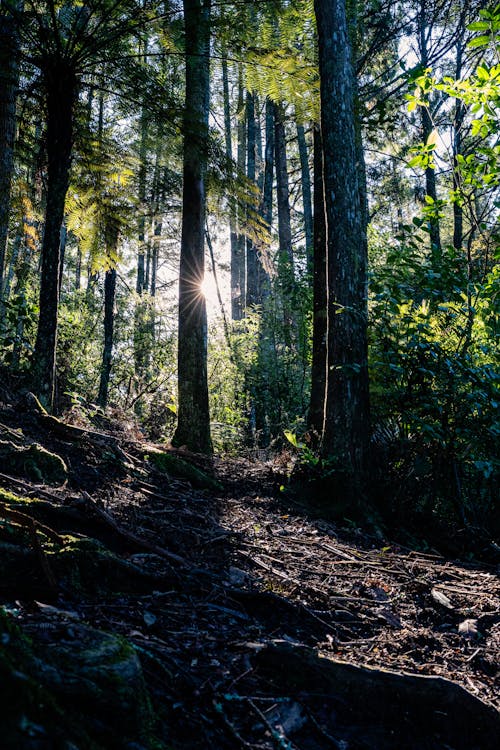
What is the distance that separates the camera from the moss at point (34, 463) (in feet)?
11.5

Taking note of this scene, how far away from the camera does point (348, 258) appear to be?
17.4 feet

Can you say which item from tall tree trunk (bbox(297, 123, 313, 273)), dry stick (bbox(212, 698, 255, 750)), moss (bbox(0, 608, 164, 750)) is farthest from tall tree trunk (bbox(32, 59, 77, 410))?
tall tree trunk (bbox(297, 123, 313, 273))

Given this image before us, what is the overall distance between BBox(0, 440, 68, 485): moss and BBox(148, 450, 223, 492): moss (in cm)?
164

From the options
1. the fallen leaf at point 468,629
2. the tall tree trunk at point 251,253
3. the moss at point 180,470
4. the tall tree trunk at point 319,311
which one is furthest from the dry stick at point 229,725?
the tall tree trunk at point 251,253

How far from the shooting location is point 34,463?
3.64 m

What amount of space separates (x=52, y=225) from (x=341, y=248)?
3.12m

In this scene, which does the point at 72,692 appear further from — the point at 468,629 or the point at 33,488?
the point at 468,629

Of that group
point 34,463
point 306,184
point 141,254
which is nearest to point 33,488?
point 34,463

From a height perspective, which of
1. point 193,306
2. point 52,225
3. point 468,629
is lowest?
point 468,629

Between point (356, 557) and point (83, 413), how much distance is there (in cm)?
435

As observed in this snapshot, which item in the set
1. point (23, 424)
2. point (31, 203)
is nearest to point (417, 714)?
point (23, 424)

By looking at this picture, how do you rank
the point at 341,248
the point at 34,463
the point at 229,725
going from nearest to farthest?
the point at 229,725
the point at 34,463
the point at 341,248

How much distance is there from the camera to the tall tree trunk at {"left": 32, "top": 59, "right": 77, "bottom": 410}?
17.4ft

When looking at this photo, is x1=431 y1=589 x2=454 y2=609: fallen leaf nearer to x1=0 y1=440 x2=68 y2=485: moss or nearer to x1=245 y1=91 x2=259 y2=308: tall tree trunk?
x1=0 y1=440 x2=68 y2=485: moss
